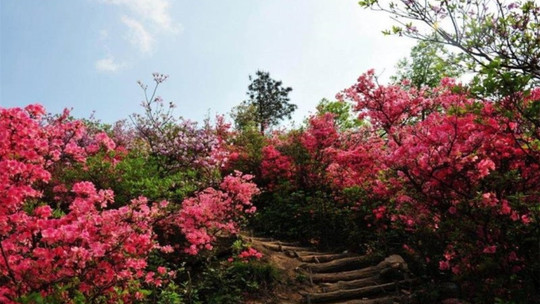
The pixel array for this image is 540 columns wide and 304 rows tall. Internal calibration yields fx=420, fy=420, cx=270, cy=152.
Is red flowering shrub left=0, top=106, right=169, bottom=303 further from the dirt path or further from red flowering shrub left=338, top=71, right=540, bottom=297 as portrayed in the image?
red flowering shrub left=338, top=71, right=540, bottom=297

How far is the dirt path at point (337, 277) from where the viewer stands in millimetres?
7605

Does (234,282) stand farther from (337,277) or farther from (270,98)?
(270,98)

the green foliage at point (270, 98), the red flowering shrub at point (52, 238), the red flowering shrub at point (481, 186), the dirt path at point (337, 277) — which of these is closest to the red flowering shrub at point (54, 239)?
the red flowering shrub at point (52, 238)

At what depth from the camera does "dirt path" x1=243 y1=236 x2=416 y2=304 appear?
7605 millimetres

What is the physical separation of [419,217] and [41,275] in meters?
5.21

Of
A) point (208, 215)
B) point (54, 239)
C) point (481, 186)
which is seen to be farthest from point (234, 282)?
point (481, 186)

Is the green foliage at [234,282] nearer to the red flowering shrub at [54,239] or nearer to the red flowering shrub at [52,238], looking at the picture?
the red flowering shrub at [54,239]

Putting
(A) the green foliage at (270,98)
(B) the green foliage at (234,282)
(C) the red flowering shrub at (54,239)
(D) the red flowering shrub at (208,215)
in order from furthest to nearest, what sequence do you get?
(A) the green foliage at (270,98)
(D) the red flowering shrub at (208,215)
(B) the green foliage at (234,282)
(C) the red flowering shrub at (54,239)

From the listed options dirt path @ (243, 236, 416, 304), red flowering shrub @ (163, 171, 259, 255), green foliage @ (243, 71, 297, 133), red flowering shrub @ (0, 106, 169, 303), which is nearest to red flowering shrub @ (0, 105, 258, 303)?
red flowering shrub @ (0, 106, 169, 303)

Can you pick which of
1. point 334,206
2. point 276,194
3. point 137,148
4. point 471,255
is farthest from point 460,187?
point 137,148

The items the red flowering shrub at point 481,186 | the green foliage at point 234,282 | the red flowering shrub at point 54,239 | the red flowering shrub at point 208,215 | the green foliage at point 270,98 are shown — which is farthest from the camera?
the green foliage at point 270,98

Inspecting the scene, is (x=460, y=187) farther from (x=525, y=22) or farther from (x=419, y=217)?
(x=525, y=22)

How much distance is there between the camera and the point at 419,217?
258 inches

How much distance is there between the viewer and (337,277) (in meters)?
8.46
